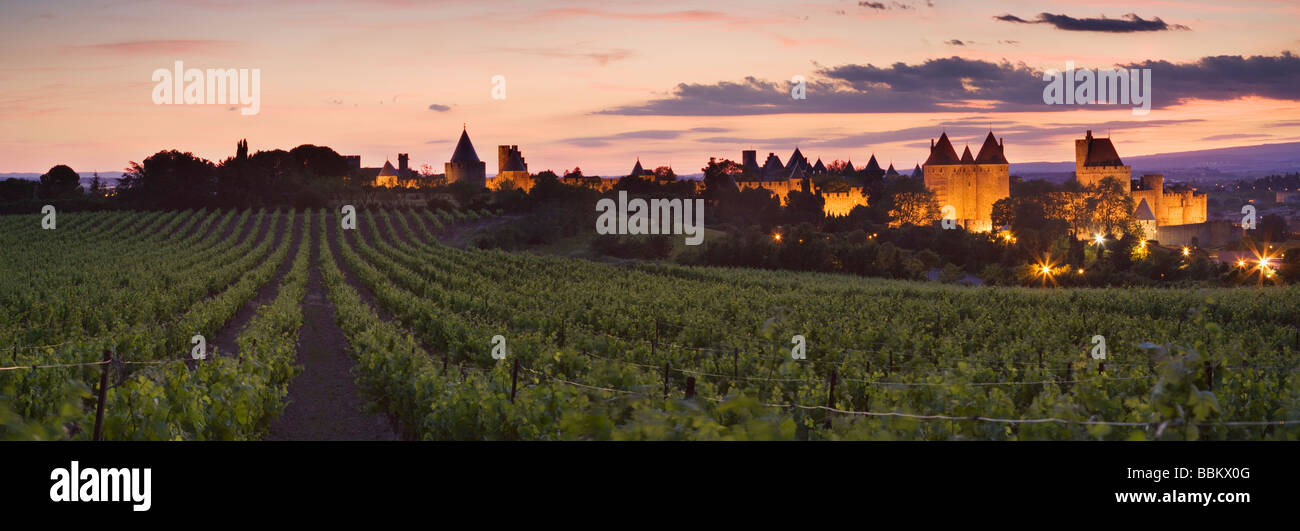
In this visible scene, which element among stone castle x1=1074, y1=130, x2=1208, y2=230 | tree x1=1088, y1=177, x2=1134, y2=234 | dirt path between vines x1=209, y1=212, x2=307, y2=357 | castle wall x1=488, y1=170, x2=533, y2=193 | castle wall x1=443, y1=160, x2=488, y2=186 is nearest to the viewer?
dirt path between vines x1=209, y1=212, x2=307, y2=357

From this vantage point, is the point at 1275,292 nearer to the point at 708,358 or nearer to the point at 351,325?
the point at 708,358

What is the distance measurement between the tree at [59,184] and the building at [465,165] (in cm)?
3898

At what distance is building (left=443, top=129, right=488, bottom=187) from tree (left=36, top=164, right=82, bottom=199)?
128ft

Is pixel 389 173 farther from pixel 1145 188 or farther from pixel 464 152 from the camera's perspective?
pixel 1145 188

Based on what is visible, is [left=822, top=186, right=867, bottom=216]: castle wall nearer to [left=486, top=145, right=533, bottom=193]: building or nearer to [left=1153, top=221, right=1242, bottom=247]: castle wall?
[left=1153, top=221, right=1242, bottom=247]: castle wall

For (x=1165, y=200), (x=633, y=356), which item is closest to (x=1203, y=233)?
(x=1165, y=200)

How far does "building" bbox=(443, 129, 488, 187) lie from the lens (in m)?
114

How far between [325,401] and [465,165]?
102 metres

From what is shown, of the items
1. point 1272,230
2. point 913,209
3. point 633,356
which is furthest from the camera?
point 913,209

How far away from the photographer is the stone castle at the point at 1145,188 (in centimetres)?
8525

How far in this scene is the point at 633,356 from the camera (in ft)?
47.8

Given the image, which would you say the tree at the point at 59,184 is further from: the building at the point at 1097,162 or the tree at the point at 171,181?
the building at the point at 1097,162

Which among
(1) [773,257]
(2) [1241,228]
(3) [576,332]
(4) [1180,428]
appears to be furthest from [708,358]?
(2) [1241,228]

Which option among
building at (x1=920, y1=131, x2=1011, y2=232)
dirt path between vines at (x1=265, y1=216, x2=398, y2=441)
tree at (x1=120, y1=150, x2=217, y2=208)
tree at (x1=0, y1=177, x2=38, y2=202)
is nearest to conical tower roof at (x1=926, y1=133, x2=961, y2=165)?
building at (x1=920, y1=131, x2=1011, y2=232)
